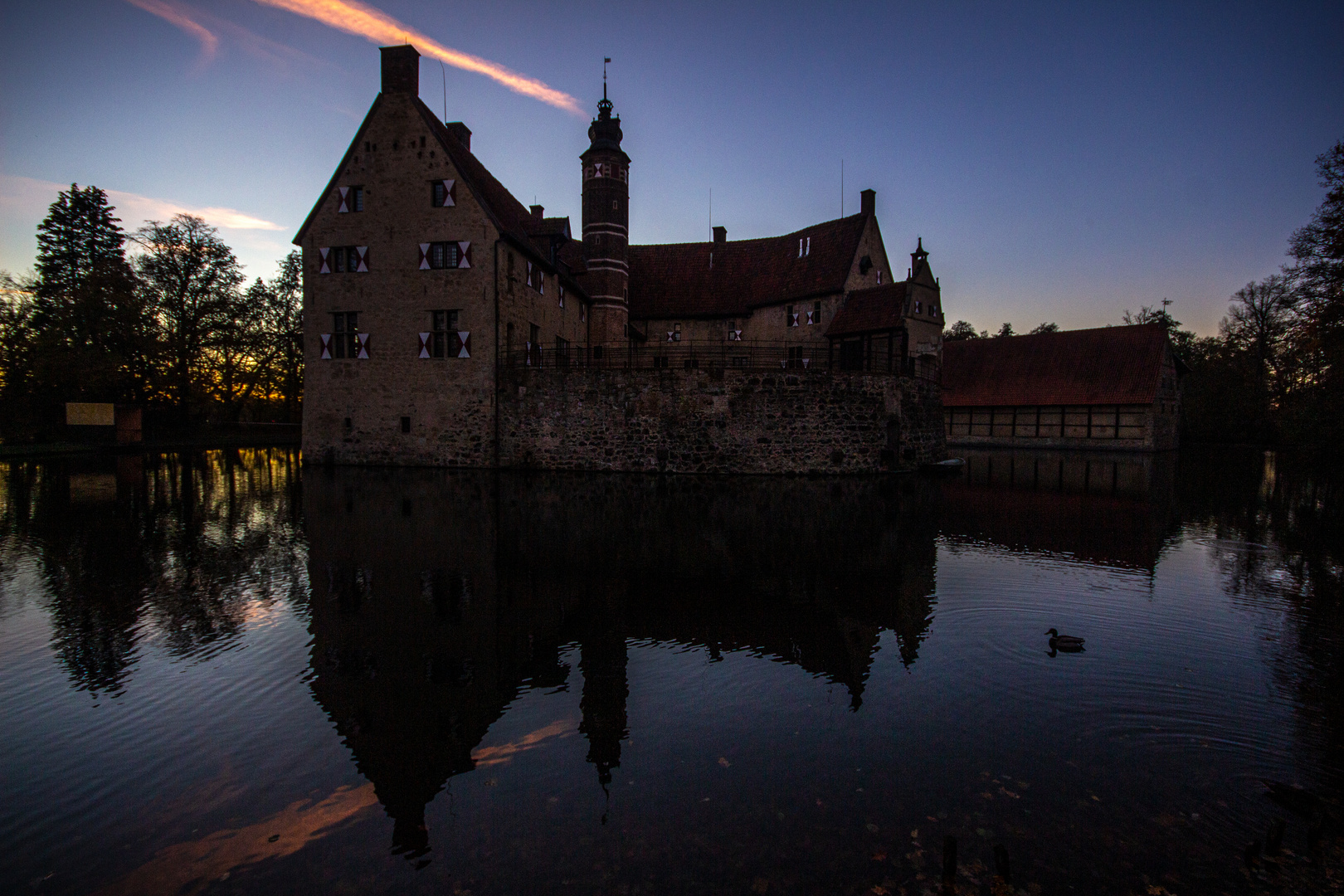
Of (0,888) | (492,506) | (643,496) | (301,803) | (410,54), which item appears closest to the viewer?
(0,888)

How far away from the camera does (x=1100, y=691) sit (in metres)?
6.04

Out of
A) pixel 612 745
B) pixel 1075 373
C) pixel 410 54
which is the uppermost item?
pixel 410 54

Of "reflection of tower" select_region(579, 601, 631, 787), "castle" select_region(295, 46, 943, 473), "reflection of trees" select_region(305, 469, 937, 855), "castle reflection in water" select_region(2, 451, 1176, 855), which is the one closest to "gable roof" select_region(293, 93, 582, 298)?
"castle" select_region(295, 46, 943, 473)

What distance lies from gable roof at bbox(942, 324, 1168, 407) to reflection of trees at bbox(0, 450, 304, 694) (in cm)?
4520

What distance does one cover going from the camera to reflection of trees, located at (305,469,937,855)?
5340 millimetres

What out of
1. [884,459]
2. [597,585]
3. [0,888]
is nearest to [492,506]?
[597,585]

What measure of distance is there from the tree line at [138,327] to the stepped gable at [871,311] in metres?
40.1

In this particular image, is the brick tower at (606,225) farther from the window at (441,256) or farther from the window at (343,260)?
the window at (343,260)

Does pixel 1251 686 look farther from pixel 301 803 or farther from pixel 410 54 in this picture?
pixel 410 54

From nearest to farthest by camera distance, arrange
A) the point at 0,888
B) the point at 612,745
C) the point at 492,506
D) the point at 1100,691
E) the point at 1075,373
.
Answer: the point at 0,888
the point at 612,745
the point at 1100,691
the point at 492,506
the point at 1075,373

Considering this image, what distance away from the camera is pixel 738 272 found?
38.8m

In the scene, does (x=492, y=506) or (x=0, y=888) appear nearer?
(x=0, y=888)

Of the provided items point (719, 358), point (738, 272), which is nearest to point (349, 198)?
point (719, 358)

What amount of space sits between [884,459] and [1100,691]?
20.8 meters
